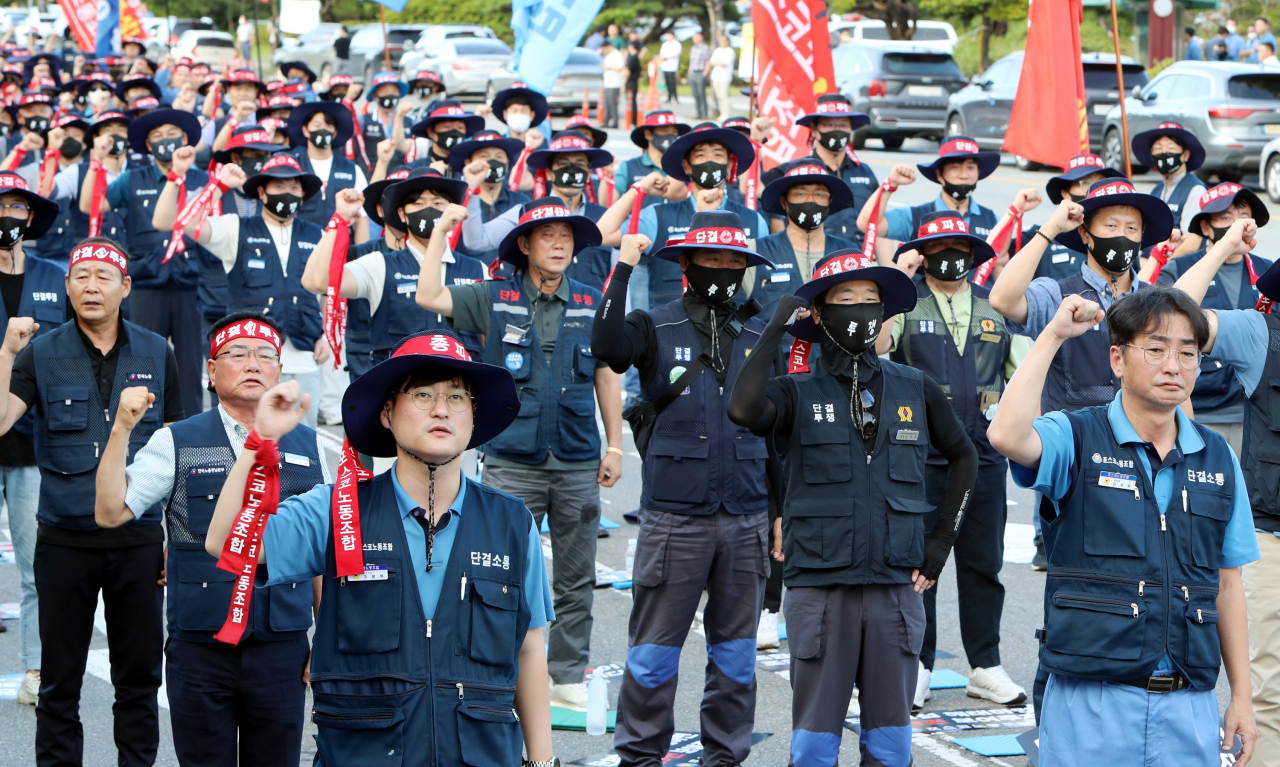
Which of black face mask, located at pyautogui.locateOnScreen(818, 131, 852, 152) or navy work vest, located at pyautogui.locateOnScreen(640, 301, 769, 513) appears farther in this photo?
black face mask, located at pyautogui.locateOnScreen(818, 131, 852, 152)

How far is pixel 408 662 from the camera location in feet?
13.0

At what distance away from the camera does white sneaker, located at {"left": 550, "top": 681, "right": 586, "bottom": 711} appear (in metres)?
7.15

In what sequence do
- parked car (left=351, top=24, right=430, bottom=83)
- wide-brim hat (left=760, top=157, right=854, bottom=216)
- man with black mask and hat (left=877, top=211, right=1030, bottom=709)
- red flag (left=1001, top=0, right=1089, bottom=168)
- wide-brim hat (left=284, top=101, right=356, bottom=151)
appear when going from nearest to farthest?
man with black mask and hat (left=877, top=211, right=1030, bottom=709)
wide-brim hat (left=760, top=157, right=854, bottom=216)
red flag (left=1001, top=0, right=1089, bottom=168)
wide-brim hat (left=284, top=101, right=356, bottom=151)
parked car (left=351, top=24, right=430, bottom=83)

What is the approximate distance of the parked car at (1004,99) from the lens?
86.3 ft

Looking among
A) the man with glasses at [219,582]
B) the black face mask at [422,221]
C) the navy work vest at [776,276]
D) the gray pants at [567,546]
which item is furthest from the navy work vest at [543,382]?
the man with glasses at [219,582]

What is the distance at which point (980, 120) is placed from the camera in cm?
2652

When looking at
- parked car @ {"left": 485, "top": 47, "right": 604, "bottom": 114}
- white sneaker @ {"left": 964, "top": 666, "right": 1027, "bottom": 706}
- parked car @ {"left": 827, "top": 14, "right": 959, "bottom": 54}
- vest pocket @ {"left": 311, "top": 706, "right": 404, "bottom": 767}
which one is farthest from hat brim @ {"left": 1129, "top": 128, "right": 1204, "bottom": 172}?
parked car @ {"left": 485, "top": 47, "right": 604, "bottom": 114}

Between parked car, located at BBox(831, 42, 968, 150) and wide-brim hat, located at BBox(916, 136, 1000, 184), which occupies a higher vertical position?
parked car, located at BBox(831, 42, 968, 150)

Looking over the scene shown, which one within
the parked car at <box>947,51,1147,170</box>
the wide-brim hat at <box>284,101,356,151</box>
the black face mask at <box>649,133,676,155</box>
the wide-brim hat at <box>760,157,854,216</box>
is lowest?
the wide-brim hat at <box>760,157,854,216</box>

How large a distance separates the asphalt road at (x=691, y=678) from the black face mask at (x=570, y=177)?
7.62 feet

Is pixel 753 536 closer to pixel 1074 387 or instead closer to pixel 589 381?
pixel 589 381

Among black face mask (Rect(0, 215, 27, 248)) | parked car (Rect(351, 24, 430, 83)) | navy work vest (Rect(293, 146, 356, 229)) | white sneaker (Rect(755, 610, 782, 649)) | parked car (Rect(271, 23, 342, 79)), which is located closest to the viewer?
black face mask (Rect(0, 215, 27, 248))

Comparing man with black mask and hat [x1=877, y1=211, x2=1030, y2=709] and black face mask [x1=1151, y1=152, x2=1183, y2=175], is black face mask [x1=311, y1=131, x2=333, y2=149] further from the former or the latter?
man with black mask and hat [x1=877, y1=211, x2=1030, y2=709]

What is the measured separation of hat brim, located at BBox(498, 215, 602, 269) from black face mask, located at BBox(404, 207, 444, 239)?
1.32 meters
